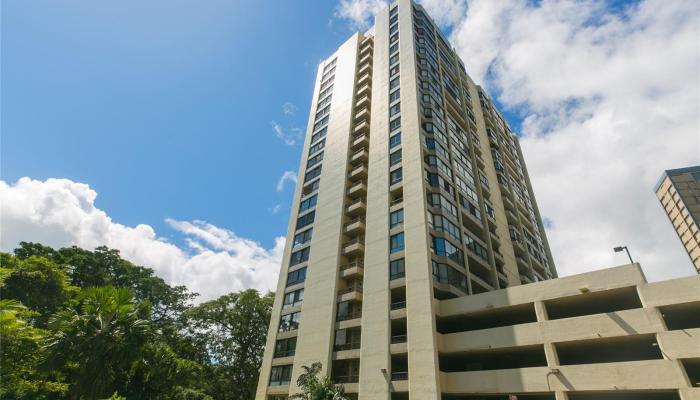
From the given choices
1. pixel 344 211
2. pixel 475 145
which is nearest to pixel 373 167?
pixel 344 211

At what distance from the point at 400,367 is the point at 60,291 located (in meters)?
34.7

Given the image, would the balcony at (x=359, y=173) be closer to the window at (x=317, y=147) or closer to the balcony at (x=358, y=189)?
the balcony at (x=358, y=189)

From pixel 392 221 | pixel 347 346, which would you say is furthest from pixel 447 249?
pixel 347 346

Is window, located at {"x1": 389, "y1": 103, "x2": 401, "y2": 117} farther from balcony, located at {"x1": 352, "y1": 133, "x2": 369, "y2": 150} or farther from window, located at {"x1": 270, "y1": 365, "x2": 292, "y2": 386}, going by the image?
window, located at {"x1": 270, "y1": 365, "x2": 292, "y2": 386}

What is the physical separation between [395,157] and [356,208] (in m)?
7.61

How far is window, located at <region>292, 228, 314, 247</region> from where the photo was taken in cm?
4678

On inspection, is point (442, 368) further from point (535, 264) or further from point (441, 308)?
point (535, 264)

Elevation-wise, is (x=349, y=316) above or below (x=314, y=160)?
below

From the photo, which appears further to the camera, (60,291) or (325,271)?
(325,271)

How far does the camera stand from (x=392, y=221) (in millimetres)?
38125

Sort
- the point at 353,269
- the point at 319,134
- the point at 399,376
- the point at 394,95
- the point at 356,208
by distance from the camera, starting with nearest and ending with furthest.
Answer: the point at 399,376 < the point at 353,269 < the point at 356,208 < the point at 394,95 < the point at 319,134

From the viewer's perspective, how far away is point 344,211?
4444 centimetres

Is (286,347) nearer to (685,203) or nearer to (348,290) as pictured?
(348,290)

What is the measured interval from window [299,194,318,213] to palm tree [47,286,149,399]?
30074 millimetres
